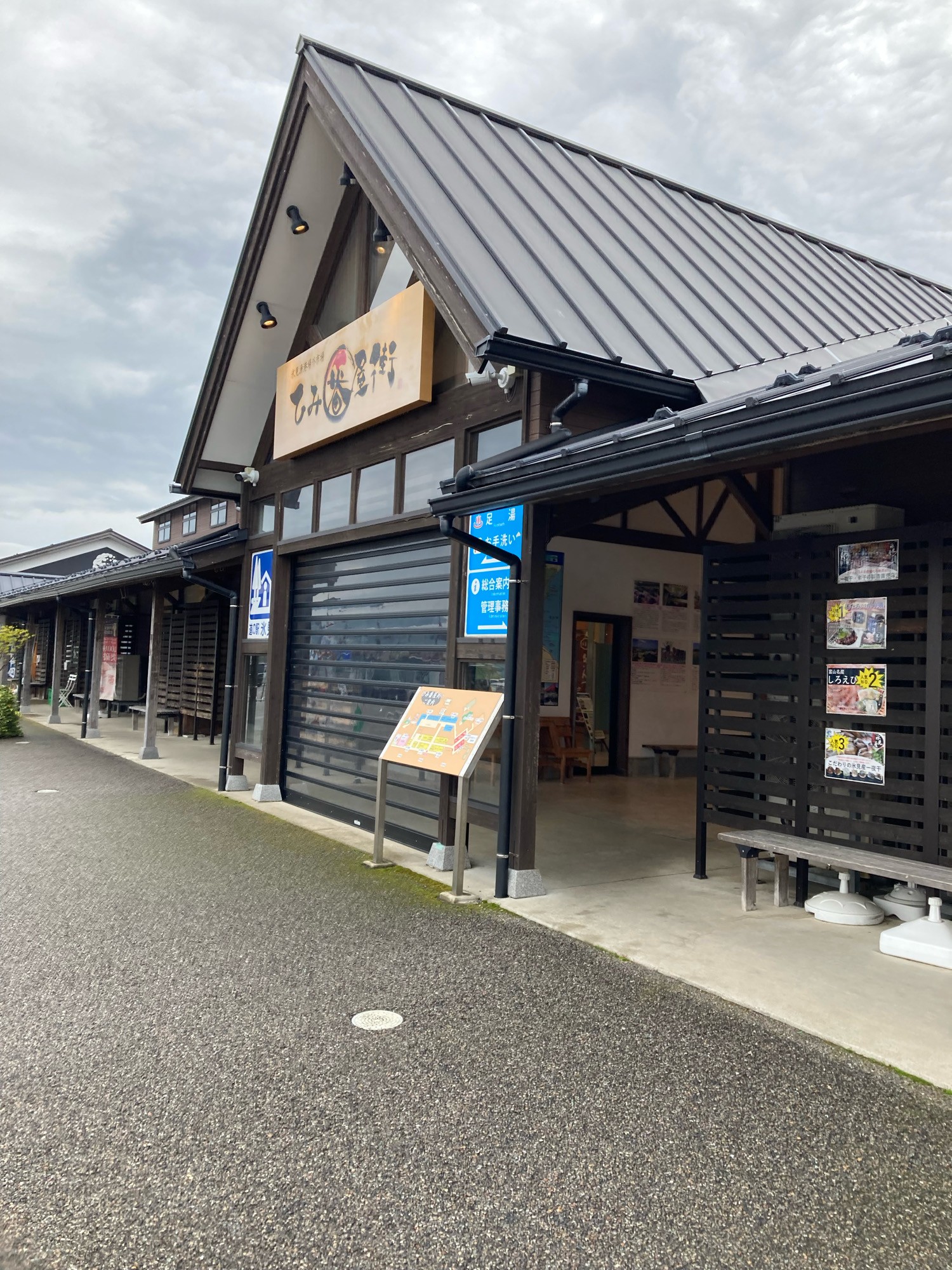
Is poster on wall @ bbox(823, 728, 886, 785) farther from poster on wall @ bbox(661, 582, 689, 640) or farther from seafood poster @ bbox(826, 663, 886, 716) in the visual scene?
poster on wall @ bbox(661, 582, 689, 640)

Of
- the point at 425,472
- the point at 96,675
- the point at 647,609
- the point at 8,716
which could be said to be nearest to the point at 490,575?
the point at 425,472

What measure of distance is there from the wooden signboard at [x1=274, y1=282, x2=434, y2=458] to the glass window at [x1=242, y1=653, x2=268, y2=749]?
7.60ft

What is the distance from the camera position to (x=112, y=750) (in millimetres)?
13789

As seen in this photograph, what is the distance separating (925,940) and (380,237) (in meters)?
6.83

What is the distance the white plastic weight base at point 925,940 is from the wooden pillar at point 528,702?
82.0 inches

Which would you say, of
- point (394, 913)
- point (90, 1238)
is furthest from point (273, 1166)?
point (394, 913)

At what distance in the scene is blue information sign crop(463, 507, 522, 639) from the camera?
6.04 meters

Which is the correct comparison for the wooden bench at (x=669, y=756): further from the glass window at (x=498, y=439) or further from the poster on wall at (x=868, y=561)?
the poster on wall at (x=868, y=561)

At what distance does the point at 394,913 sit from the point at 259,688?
5250 millimetres

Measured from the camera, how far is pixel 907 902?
518cm

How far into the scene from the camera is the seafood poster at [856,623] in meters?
5.30

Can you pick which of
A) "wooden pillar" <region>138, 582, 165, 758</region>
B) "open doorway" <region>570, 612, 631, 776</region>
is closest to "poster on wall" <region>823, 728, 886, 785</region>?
"open doorway" <region>570, 612, 631, 776</region>

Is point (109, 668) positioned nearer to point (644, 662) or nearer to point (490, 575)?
point (644, 662)

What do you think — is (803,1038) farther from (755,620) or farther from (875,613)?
(755,620)
